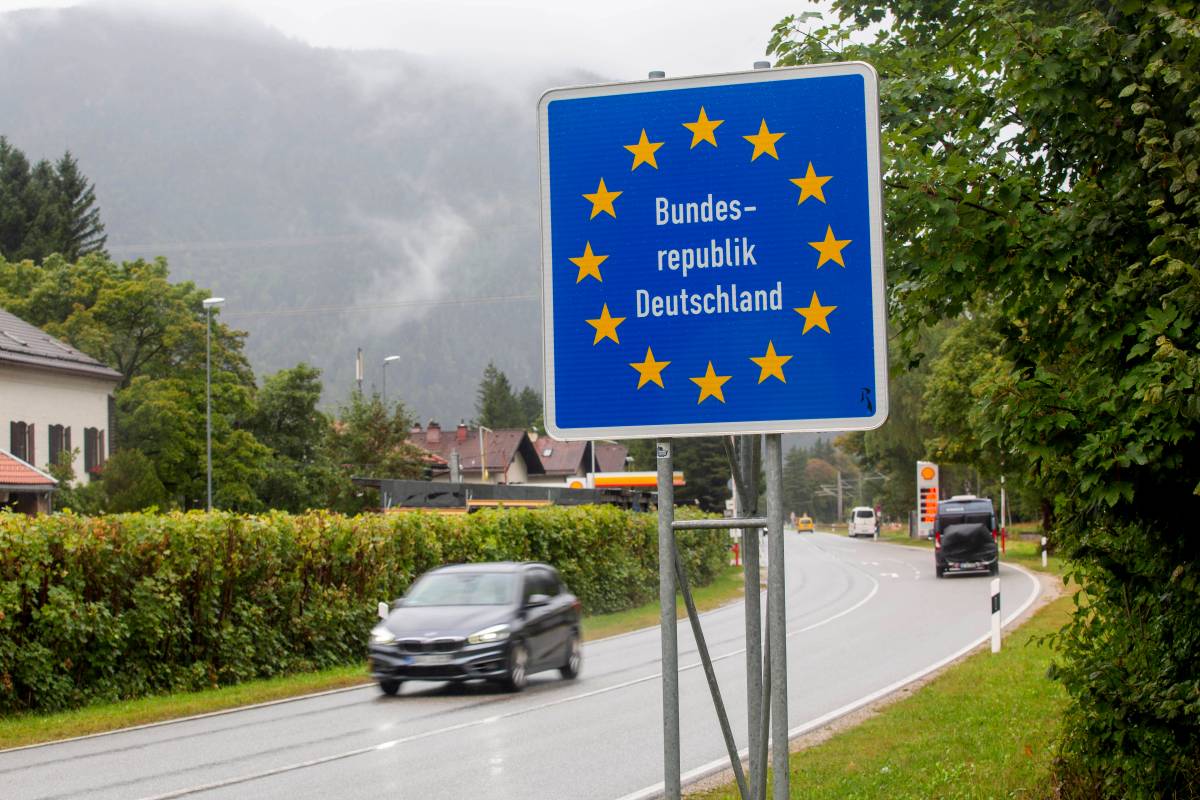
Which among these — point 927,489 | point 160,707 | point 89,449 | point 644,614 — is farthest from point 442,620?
point 927,489

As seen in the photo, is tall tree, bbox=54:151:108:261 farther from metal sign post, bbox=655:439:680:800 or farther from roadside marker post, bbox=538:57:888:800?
metal sign post, bbox=655:439:680:800

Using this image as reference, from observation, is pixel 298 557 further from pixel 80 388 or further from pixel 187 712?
pixel 80 388

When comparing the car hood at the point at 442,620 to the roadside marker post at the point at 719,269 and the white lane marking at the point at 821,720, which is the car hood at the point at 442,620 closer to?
the white lane marking at the point at 821,720

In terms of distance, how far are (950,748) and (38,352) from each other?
52.5m

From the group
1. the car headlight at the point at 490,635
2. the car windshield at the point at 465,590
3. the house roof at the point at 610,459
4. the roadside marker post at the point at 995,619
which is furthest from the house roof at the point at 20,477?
the house roof at the point at 610,459

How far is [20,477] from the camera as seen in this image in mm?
47188

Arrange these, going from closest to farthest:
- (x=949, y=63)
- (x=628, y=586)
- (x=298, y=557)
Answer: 1. (x=949, y=63)
2. (x=298, y=557)
3. (x=628, y=586)

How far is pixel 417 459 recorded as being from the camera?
253 ft

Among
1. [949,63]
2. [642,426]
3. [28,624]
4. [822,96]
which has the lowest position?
[28,624]

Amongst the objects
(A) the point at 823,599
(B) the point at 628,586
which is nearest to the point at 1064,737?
(B) the point at 628,586

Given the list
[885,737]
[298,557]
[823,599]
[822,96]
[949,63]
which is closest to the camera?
[822,96]

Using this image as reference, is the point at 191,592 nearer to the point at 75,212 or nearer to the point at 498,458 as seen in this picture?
the point at 75,212

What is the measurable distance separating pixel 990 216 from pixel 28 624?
44.1 ft

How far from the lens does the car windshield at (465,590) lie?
18484 mm
